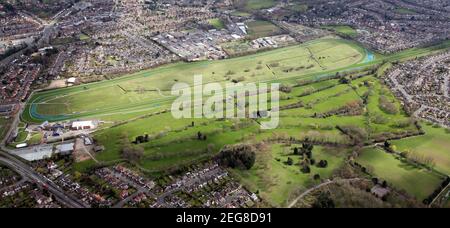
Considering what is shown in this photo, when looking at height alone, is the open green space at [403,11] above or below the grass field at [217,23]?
below

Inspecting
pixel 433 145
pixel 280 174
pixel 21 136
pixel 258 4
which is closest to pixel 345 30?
pixel 258 4

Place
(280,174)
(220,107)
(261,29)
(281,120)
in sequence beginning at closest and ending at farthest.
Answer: (280,174) → (281,120) → (220,107) → (261,29)

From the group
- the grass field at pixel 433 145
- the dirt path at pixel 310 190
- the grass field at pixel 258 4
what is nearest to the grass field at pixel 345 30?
the grass field at pixel 258 4

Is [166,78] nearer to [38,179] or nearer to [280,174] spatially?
[38,179]

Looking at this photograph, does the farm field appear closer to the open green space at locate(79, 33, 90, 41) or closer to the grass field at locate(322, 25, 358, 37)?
the grass field at locate(322, 25, 358, 37)

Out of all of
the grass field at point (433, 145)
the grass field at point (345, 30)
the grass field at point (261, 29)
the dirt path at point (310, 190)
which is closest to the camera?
the dirt path at point (310, 190)

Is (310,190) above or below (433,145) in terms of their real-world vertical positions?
above

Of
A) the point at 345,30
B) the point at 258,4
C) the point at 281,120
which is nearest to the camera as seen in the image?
the point at 281,120

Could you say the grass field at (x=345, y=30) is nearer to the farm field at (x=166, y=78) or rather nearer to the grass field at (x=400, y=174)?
the farm field at (x=166, y=78)
